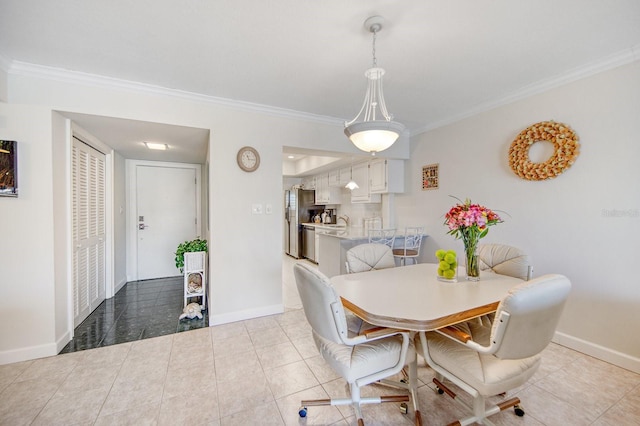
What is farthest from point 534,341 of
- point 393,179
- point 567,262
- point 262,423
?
point 393,179

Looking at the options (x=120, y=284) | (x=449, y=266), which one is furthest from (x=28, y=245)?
(x=449, y=266)

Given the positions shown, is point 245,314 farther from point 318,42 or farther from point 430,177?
point 430,177

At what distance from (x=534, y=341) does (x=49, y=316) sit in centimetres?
338

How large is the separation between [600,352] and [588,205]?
122cm

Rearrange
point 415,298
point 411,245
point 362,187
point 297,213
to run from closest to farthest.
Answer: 1. point 415,298
2. point 411,245
3. point 362,187
4. point 297,213

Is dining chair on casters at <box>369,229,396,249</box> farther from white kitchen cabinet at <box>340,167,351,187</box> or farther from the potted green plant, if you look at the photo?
the potted green plant

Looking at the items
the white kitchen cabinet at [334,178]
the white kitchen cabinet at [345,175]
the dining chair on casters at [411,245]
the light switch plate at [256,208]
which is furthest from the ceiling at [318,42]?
the white kitchen cabinet at [334,178]

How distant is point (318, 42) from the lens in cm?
186

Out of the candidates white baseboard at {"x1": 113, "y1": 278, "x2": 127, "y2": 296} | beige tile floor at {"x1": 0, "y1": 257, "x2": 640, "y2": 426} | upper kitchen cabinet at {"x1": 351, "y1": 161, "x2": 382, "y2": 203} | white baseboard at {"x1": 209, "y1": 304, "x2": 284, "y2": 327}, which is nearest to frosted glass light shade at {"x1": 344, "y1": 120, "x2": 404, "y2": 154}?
beige tile floor at {"x1": 0, "y1": 257, "x2": 640, "y2": 426}

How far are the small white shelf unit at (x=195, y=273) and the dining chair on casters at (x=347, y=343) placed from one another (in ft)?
7.10

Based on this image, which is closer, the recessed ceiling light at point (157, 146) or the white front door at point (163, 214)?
the recessed ceiling light at point (157, 146)

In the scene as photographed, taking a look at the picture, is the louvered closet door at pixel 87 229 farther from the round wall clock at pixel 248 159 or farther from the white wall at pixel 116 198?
the round wall clock at pixel 248 159

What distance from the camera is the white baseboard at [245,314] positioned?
2.80 m

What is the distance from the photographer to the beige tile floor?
1.55m
